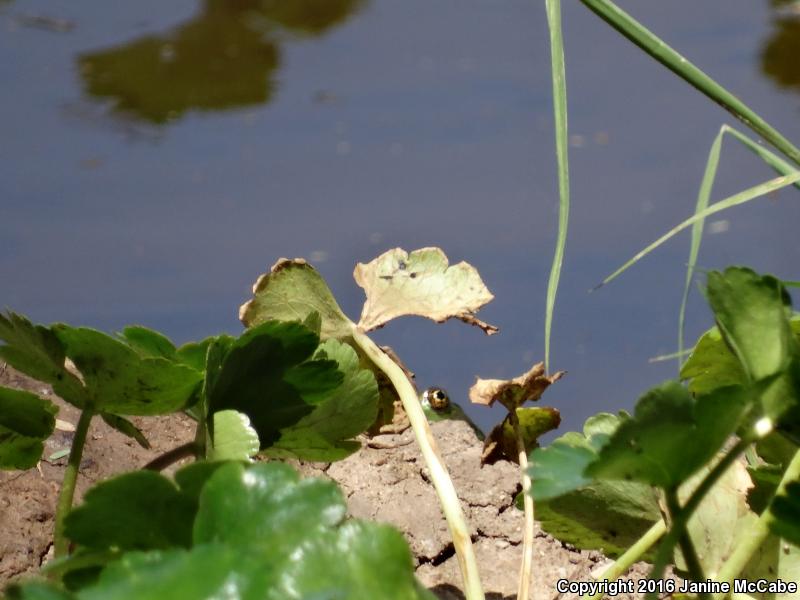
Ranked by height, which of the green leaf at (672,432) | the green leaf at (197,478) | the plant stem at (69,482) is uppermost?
the green leaf at (672,432)

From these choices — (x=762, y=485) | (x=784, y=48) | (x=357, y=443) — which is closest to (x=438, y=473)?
(x=357, y=443)

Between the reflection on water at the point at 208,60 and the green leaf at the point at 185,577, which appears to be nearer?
the green leaf at the point at 185,577

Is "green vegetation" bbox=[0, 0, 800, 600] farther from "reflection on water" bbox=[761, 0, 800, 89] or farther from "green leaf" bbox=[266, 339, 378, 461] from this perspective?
"reflection on water" bbox=[761, 0, 800, 89]

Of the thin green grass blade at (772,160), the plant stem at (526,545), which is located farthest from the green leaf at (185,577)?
the thin green grass blade at (772,160)

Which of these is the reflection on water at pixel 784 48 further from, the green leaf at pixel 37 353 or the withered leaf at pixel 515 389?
the green leaf at pixel 37 353

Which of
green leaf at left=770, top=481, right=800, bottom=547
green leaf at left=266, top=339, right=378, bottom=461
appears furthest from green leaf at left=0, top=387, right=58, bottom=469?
green leaf at left=770, top=481, right=800, bottom=547

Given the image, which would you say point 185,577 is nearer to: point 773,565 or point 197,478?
point 197,478

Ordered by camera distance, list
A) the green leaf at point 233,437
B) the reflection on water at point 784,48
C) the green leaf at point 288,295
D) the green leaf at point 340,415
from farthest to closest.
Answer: the reflection on water at point 784,48 < the green leaf at point 288,295 < the green leaf at point 340,415 < the green leaf at point 233,437
